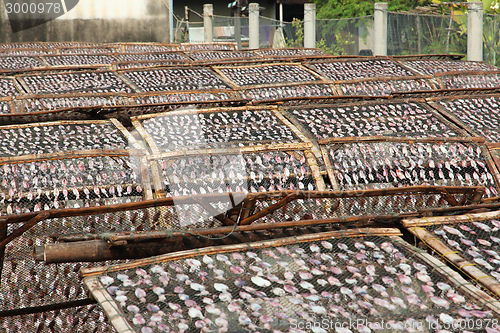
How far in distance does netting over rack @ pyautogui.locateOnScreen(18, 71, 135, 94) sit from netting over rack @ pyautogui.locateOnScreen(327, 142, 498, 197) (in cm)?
448

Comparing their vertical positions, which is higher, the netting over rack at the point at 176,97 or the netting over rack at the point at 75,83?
the netting over rack at the point at 75,83

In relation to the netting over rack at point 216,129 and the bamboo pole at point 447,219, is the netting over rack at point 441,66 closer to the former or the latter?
the netting over rack at point 216,129

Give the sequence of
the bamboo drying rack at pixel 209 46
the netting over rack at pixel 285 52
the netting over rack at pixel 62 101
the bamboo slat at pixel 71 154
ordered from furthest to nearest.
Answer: the bamboo drying rack at pixel 209 46, the netting over rack at pixel 285 52, the netting over rack at pixel 62 101, the bamboo slat at pixel 71 154

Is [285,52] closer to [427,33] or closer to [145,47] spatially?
[427,33]

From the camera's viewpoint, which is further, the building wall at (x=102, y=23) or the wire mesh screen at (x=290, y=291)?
the building wall at (x=102, y=23)

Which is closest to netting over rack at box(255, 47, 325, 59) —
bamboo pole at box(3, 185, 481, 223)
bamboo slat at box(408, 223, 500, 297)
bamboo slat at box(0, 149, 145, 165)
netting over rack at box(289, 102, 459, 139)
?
netting over rack at box(289, 102, 459, 139)

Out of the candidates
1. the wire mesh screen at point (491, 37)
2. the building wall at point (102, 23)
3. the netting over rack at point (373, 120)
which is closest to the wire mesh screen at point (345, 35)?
the wire mesh screen at point (491, 37)

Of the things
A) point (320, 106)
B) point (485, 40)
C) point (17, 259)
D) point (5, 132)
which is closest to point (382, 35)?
point (485, 40)

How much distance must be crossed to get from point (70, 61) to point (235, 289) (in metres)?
11.3

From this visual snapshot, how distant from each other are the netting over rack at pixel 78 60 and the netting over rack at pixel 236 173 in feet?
26.7

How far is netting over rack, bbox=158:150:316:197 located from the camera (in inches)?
196

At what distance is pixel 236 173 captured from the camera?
16.8 ft

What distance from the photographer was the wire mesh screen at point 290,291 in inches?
96.6

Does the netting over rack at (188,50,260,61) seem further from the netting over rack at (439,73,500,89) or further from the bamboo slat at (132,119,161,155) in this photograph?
the bamboo slat at (132,119,161,155)
